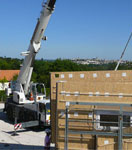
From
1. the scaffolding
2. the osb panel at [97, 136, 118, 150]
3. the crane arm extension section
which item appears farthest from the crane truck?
the osb panel at [97, 136, 118, 150]

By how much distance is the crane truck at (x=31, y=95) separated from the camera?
1198cm

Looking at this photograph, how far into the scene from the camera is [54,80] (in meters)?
6.74

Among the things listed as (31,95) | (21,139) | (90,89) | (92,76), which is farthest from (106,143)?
(31,95)

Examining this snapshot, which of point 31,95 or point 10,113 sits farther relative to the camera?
point 10,113

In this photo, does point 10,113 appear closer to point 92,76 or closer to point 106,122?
point 92,76

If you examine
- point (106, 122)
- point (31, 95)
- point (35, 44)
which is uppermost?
point (35, 44)

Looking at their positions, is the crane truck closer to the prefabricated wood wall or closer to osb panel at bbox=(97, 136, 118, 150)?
the prefabricated wood wall

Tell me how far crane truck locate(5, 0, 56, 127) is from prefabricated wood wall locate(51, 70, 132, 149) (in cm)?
548

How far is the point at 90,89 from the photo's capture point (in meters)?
6.30

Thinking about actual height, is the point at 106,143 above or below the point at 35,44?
below

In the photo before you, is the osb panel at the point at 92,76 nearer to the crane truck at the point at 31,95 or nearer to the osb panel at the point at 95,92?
the osb panel at the point at 95,92

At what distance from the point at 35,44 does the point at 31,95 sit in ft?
10.0

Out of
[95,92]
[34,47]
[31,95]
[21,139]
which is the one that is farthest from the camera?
[31,95]

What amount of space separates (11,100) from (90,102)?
10022 mm
